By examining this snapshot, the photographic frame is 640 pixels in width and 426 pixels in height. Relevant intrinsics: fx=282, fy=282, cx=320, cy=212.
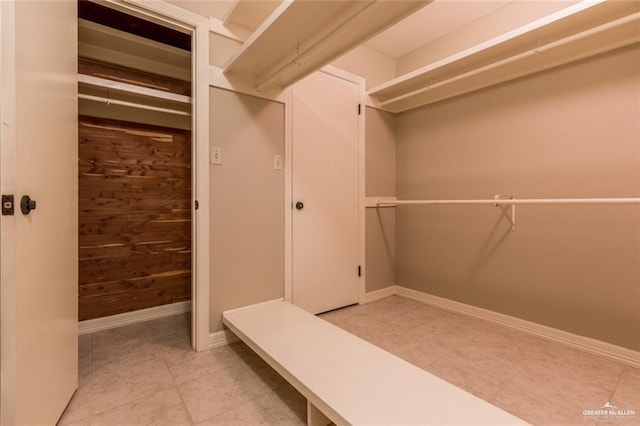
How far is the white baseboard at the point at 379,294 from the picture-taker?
284 centimetres

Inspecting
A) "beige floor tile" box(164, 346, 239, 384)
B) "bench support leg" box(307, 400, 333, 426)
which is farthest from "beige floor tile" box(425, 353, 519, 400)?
"beige floor tile" box(164, 346, 239, 384)

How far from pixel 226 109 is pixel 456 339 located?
2323 millimetres

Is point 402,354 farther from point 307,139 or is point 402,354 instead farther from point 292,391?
point 307,139

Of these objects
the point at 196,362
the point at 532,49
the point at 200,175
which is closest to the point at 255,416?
the point at 196,362

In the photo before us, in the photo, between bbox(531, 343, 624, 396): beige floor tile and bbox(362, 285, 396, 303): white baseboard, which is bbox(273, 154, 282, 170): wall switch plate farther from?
bbox(531, 343, 624, 396): beige floor tile

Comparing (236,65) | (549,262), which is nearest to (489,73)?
(549,262)

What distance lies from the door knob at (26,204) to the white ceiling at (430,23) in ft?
7.84

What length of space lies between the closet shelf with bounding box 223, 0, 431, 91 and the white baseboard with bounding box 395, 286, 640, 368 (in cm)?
231

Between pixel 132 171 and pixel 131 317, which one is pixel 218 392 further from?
pixel 132 171

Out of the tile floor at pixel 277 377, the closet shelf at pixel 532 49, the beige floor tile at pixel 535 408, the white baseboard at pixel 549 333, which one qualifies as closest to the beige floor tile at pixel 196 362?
the tile floor at pixel 277 377

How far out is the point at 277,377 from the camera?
160 cm

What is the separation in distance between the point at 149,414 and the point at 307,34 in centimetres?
203

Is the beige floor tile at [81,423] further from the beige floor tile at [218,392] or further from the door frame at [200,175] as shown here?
the door frame at [200,175]

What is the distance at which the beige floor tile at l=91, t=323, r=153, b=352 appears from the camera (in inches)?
76.8
